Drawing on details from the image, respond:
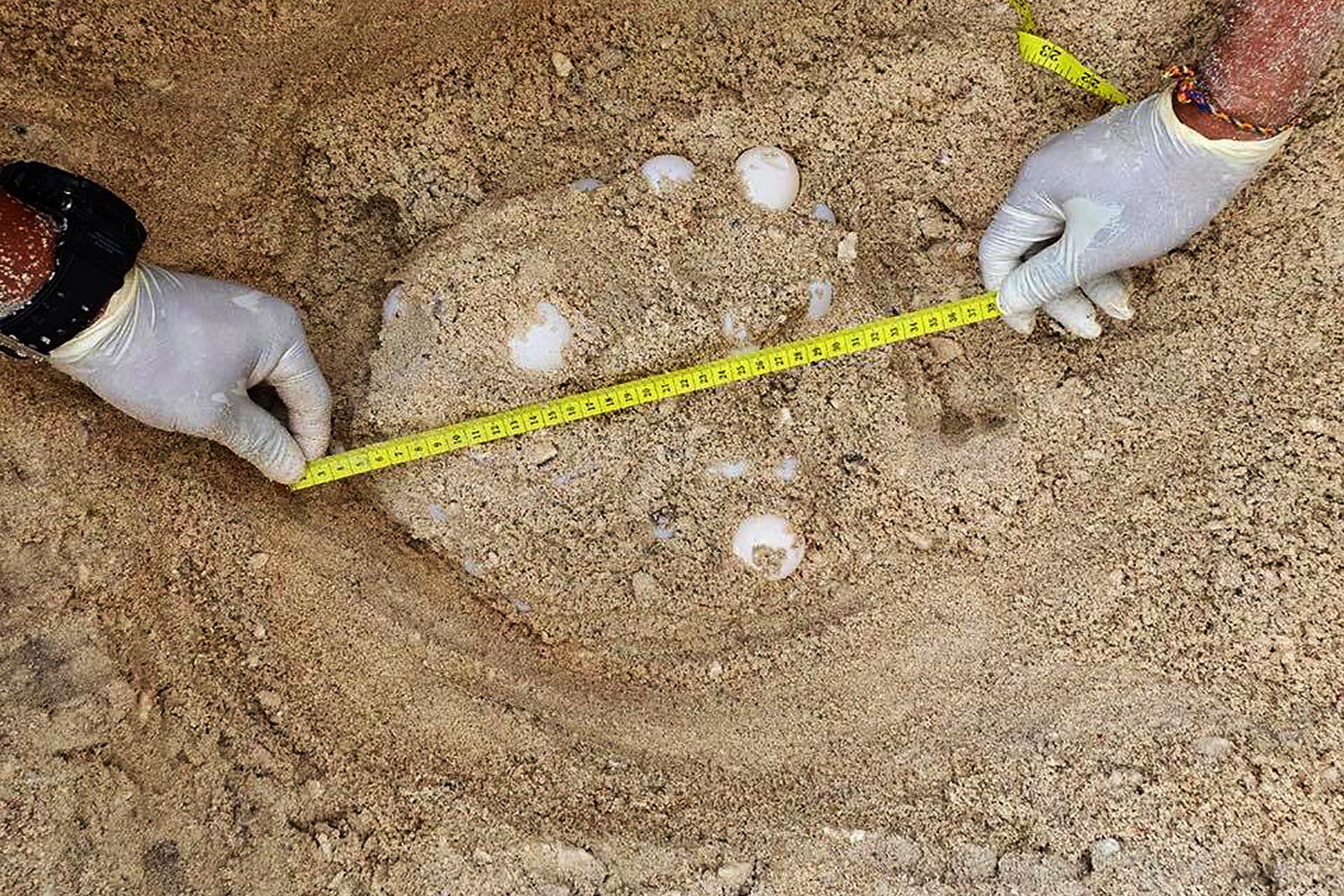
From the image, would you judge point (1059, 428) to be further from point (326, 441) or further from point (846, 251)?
point (326, 441)

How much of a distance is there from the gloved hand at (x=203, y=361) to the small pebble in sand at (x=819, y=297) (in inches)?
59.3

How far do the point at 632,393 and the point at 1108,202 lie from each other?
1.49 m

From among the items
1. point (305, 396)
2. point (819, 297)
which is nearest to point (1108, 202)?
point (819, 297)

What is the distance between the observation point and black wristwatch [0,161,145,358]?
2496 millimetres

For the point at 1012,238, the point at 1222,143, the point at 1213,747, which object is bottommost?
the point at 1213,747

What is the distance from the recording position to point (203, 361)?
9.16 feet

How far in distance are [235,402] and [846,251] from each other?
1.89 m

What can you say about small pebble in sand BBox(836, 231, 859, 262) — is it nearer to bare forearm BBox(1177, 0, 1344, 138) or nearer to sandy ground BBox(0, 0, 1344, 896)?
sandy ground BBox(0, 0, 1344, 896)

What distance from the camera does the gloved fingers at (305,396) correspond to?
2926 mm

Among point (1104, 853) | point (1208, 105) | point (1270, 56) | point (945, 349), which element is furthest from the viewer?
point (945, 349)

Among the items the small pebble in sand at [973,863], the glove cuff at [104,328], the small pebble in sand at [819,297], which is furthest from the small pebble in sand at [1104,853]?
the glove cuff at [104,328]

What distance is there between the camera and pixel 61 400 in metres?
2.88

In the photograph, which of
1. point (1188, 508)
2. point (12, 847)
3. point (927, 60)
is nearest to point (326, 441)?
point (12, 847)

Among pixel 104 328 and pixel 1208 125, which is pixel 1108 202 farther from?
pixel 104 328
